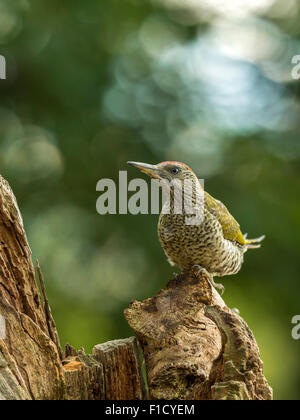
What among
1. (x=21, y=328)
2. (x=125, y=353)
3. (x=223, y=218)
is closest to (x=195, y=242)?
(x=223, y=218)

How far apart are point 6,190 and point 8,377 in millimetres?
945

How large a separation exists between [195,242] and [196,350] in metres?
1.03

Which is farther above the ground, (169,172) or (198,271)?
(169,172)

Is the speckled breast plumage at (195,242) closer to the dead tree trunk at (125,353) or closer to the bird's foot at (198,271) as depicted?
the bird's foot at (198,271)

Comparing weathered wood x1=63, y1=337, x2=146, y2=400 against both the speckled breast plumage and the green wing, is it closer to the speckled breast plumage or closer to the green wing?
the speckled breast plumage

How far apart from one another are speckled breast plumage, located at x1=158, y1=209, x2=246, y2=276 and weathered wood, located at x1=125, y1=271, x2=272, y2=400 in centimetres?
57

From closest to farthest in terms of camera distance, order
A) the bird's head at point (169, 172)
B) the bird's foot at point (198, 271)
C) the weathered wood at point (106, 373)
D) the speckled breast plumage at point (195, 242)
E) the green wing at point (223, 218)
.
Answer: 1. the weathered wood at point (106, 373)
2. the bird's foot at point (198, 271)
3. the speckled breast plumage at point (195, 242)
4. the bird's head at point (169, 172)
5. the green wing at point (223, 218)

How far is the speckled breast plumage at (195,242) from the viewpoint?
3568 millimetres

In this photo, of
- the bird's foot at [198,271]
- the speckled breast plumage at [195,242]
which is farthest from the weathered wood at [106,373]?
the speckled breast plumage at [195,242]

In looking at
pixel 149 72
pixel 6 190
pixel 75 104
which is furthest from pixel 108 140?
pixel 6 190

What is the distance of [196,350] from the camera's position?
2.66 m

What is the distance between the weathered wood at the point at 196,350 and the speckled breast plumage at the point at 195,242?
1.88 feet

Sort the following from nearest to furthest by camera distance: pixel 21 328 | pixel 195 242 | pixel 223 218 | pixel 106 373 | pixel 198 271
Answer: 1. pixel 21 328
2. pixel 106 373
3. pixel 198 271
4. pixel 195 242
5. pixel 223 218

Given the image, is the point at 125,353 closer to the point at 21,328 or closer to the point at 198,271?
the point at 21,328
